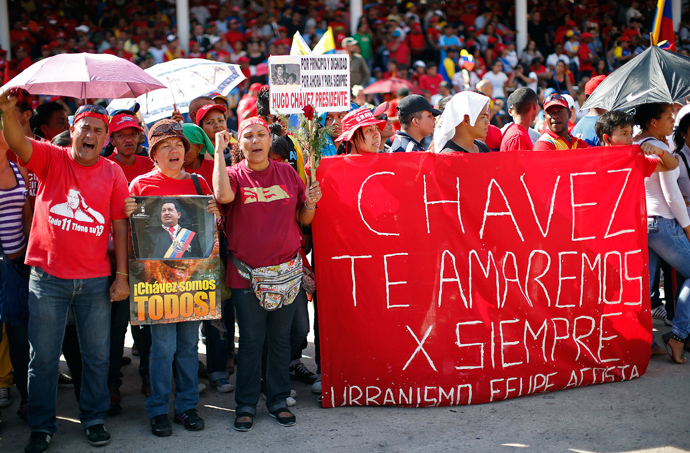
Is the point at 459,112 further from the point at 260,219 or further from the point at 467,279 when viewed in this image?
the point at 260,219

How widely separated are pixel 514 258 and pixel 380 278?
37.4 inches

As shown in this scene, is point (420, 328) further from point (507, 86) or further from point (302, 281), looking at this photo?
point (507, 86)

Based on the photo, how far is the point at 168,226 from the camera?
4.25 m

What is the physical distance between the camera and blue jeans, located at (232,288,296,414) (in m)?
4.36

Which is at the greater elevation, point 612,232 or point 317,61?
point 317,61

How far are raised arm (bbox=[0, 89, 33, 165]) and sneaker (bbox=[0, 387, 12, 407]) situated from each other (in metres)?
1.83

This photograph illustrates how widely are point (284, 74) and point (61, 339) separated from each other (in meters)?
2.11

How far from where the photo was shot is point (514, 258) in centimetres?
480

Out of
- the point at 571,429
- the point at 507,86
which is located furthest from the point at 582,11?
the point at 571,429

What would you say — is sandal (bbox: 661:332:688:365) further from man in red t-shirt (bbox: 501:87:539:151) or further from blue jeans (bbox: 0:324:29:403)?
blue jeans (bbox: 0:324:29:403)

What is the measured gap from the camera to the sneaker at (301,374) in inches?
204

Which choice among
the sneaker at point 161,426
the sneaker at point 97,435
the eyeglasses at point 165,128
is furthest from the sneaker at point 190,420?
the eyeglasses at point 165,128

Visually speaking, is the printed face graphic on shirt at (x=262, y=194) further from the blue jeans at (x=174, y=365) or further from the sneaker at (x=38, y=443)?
the sneaker at (x=38, y=443)

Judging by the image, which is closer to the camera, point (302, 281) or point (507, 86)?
point (302, 281)
